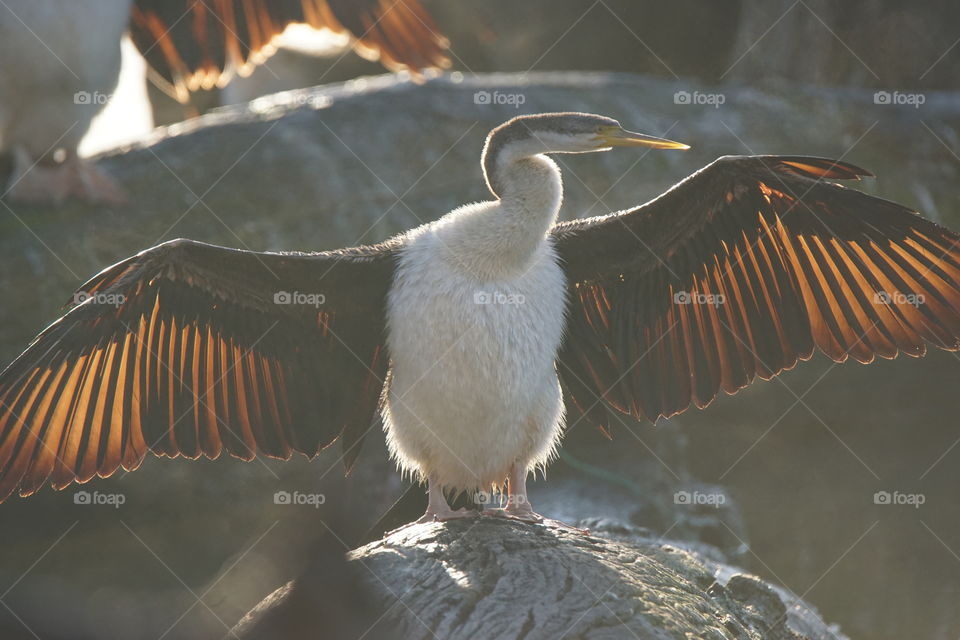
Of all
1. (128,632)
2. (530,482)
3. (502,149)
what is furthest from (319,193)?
(502,149)

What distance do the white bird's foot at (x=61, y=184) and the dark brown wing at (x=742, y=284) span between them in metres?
4.03

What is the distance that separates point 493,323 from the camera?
3.88m

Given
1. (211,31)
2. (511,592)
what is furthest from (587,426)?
(211,31)

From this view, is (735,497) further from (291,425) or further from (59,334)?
(59,334)

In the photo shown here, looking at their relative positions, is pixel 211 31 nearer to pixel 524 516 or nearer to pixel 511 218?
pixel 511 218

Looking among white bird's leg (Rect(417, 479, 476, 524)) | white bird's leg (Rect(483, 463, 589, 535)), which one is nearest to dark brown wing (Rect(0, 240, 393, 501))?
white bird's leg (Rect(417, 479, 476, 524))

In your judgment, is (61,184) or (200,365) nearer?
(200,365)

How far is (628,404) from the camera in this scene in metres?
4.41

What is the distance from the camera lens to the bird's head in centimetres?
380

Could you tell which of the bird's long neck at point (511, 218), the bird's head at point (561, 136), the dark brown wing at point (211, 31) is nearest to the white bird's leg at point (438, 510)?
the bird's long neck at point (511, 218)

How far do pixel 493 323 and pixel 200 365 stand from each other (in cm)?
111

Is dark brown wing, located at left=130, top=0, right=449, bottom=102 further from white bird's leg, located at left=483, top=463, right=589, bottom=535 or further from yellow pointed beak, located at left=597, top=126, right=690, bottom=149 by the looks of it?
white bird's leg, located at left=483, top=463, right=589, bottom=535

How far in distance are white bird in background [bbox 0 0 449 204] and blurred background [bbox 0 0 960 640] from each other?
0.31ft

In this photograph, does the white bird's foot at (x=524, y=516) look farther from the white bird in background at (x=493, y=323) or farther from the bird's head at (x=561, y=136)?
the bird's head at (x=561, y=136)
